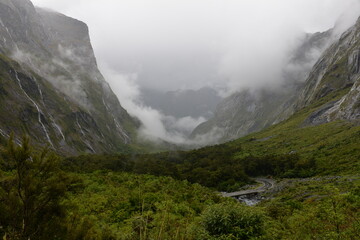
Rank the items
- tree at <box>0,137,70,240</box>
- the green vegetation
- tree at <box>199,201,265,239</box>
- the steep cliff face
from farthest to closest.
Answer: the steep cliff face
tree at <box>199,201,265,239</box>
the green vegetation
tree at <box>0,137,70,240</box>

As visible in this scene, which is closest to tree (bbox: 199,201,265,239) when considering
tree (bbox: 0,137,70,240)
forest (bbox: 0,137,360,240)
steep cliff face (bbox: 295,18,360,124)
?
forest (bbox: 0,137,360,240)

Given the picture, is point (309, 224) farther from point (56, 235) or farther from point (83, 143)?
point (83, 143)

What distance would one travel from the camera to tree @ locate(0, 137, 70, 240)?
328 inches

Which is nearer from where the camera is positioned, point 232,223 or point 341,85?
point 232,223

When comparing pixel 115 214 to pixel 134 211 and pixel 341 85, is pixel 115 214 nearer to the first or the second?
pixel 134 211

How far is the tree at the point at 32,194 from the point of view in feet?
27.3

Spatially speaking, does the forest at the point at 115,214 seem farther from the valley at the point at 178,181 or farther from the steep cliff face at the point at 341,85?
the steep cliff face at the point at 341,85

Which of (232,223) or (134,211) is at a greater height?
(134,211)

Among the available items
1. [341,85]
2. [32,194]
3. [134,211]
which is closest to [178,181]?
[134,211]

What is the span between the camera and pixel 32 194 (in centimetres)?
852

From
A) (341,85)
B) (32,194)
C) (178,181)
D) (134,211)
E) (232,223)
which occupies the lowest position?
(32,194)

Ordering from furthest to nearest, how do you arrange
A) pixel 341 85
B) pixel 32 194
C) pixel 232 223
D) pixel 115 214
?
1. pixel 341 85
2. pixel 115 214
3. pixel 232 223
4. pixel 32 194

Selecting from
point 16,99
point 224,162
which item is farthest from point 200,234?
point 16,99

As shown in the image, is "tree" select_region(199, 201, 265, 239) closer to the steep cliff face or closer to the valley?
the valley
